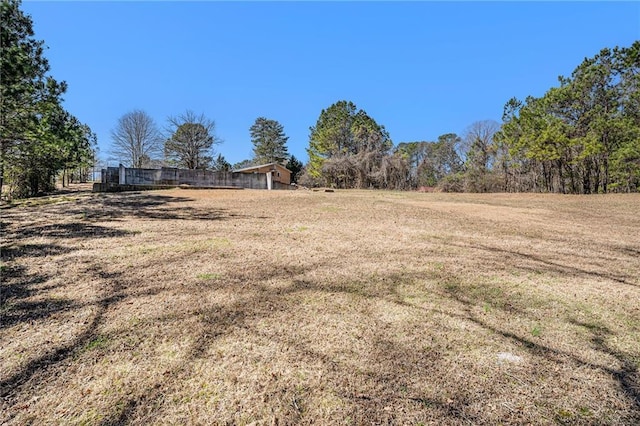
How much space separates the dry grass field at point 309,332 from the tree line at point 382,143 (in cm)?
458

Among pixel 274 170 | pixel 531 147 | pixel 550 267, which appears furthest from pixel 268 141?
pixel 550 267

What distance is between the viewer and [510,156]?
82.3 feet

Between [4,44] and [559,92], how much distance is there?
27.3 meters

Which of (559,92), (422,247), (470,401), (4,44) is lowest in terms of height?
(470,401)

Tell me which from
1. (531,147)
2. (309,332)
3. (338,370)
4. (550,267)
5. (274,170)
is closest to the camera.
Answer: (338,370)

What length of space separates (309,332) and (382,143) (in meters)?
32.3

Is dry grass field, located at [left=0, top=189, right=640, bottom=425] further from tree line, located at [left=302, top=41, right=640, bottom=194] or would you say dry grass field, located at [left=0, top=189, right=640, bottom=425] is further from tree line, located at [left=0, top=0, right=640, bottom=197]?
tree line, located at [left=302, top=41, right=640, bottom=194]

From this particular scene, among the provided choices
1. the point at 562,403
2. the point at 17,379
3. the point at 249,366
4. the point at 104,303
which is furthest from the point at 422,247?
the point at 17,379

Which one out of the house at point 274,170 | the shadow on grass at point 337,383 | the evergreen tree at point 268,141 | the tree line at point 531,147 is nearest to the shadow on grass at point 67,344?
the shadow on grass at point 337,383

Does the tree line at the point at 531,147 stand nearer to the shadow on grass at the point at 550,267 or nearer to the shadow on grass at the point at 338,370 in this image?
the shadow on grass at the point at 550,267

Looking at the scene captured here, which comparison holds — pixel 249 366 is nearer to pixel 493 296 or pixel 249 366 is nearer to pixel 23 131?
pixel 493 296

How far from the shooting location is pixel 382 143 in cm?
3262

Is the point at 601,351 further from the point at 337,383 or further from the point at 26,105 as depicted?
the point at 26,105

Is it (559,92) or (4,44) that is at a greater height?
(559,92)
